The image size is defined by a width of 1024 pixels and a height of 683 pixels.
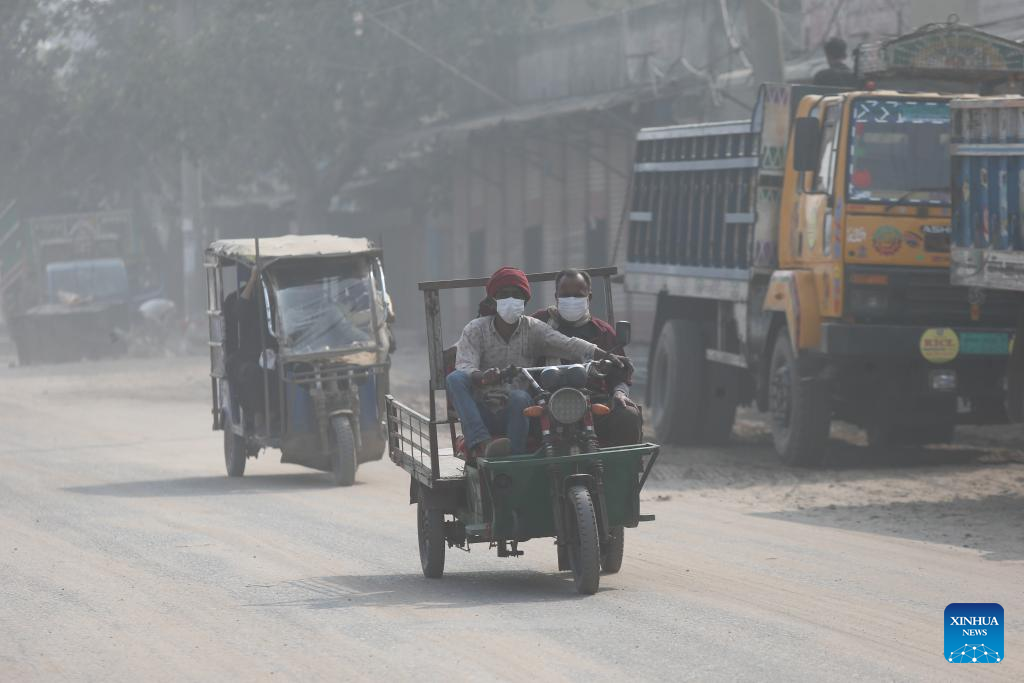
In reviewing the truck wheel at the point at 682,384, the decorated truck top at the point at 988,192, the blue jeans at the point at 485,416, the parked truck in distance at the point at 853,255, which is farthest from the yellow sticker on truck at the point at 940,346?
the blue jeans at the point at 485,416

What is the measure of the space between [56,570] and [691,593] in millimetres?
3846

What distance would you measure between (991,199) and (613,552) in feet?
17.8

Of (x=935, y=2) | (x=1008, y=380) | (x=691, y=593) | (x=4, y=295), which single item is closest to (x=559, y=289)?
(x=691, y=593)

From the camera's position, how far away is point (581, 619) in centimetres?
861

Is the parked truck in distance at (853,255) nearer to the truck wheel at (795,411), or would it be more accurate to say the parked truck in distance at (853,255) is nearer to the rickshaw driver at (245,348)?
the truck wheel at (795,411)

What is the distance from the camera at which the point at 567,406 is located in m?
9.20

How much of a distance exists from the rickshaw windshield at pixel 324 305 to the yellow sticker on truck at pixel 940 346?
4.89 meters

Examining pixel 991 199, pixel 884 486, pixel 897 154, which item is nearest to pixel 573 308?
pixel 991 199

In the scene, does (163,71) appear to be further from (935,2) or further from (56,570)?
(56,570)

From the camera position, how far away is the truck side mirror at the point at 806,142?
1575 cm

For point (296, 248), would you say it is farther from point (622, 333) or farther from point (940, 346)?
point (622, 333)

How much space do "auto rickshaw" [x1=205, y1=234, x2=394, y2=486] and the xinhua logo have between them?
25.5ft

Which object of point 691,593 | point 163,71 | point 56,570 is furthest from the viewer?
point 163,71

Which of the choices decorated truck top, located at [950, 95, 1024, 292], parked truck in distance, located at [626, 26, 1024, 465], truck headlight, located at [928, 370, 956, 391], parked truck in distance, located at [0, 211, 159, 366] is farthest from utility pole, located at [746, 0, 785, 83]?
parked truck in distance, located at [0, 211, 159, 366]
